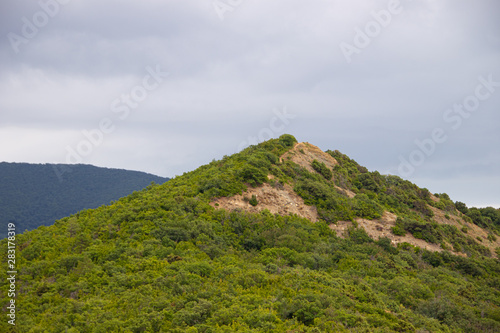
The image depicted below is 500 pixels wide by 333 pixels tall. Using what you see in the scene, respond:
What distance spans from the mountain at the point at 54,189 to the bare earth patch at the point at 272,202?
99.6 metres

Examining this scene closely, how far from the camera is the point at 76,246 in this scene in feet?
98.2

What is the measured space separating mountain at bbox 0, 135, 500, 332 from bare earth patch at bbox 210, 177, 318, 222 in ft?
0.43

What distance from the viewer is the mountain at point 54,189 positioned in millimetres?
122000

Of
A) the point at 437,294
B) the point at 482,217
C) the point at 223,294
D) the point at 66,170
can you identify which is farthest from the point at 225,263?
the point at 66,170

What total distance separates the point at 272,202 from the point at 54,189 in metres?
127

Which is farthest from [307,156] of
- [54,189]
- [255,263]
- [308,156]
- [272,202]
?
[54,189]

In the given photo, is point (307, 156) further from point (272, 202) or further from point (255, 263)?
point (255, 263)

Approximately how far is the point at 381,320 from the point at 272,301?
5855mm

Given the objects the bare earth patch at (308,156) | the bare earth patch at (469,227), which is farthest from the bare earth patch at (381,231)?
the bare earth patch at (469,227)

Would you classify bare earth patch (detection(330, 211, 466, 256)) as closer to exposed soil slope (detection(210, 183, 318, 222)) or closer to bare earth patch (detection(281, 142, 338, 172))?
exposed soil slope (detection(210, 183, 318, 222))

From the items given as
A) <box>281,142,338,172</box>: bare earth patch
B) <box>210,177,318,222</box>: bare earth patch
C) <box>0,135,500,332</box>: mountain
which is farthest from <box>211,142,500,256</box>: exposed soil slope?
<box>281,142,338,172</box>: bare earth patch

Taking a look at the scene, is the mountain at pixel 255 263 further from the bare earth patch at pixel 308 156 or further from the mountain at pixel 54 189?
the mountain at pixel 54 189

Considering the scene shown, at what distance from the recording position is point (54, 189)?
140375 mm

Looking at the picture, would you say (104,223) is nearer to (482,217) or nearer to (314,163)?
(314,163)
